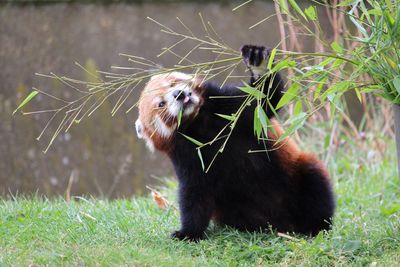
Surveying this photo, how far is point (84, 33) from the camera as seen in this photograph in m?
8.55

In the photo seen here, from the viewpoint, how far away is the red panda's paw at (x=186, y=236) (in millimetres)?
4586

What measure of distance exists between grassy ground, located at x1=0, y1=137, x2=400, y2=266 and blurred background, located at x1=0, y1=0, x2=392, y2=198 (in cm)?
286

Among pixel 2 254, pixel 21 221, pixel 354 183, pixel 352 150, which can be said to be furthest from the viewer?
pixel 352 150

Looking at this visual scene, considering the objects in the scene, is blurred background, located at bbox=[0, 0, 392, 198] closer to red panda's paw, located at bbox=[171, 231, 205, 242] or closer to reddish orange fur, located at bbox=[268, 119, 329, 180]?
reddish orange fur, located at bbox=[268, 119, 329, 180]

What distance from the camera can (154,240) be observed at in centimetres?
450

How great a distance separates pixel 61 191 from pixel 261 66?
185 inches

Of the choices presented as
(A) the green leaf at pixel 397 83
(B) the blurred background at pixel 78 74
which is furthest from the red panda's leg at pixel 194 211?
(B) the blurred background at pixel 78 74

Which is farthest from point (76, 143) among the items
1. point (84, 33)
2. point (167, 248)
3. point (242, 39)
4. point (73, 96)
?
point (167, 248)

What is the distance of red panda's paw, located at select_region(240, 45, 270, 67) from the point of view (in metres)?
4.42

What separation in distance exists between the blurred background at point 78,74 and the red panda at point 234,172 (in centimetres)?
360

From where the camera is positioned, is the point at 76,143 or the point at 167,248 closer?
the point at 167,248

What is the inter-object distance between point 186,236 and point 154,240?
0.22 m

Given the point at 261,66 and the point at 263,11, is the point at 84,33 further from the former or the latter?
the point at 261,66

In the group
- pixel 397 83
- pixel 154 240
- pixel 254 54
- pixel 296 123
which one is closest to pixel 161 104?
pixel 254 54
